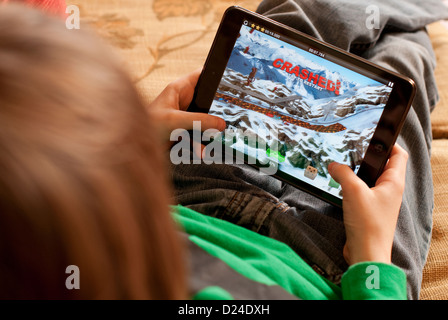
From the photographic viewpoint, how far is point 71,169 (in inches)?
9.2

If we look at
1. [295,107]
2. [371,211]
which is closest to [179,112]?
[295,107]

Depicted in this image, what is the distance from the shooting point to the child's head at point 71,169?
0.75 ft

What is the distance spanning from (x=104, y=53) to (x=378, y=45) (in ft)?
1.98

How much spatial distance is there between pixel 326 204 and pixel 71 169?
1.32ft

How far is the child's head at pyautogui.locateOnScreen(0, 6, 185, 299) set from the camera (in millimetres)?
229

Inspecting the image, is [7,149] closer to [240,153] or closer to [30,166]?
[30,166]

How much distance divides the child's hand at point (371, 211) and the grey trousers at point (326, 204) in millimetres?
37

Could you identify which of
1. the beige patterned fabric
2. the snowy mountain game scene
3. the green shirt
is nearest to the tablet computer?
the snowy mountain game scene

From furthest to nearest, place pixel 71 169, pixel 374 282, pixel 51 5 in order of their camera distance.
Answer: pixel 51 5, pixel 374 282, pixel 71 169

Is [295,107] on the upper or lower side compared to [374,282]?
upper

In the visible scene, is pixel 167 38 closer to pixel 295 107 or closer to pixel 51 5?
pixel 51 5

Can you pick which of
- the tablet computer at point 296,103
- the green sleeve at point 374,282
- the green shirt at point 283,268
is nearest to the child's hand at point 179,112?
the tablet computer at point 296,103

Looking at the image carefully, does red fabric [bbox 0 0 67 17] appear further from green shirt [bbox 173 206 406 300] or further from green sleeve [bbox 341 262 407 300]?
green sleeve [bbox 341 262 407 300]
